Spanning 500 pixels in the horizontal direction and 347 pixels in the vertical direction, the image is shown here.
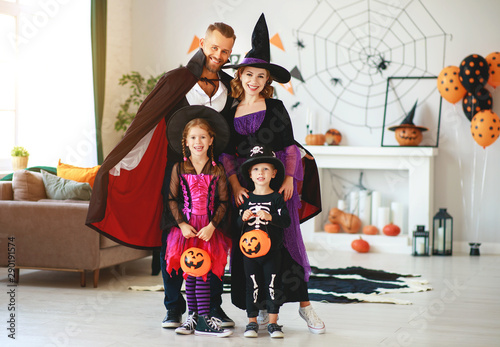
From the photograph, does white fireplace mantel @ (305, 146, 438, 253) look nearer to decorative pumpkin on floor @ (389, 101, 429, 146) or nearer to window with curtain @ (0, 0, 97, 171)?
decorative pumpkin on floor @ (389, 101, 429, 146)

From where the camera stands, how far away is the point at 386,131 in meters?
6.47

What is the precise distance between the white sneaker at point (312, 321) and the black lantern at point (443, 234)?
3193mm

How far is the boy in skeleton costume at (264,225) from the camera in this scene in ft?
9.65

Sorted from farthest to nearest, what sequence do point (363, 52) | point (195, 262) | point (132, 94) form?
1. point (132, 94)
2. point (363, 52)
3. point (195, 262)

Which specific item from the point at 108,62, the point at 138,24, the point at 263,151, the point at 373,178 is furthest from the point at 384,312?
the point at 138,24

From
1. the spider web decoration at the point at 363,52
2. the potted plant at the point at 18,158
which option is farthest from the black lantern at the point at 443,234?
the potted plant at the point at 18,158

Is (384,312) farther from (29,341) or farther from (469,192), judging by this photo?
(469,192)

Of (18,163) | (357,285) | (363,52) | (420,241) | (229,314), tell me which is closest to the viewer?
(229,314)

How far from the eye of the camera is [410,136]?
20.2ft

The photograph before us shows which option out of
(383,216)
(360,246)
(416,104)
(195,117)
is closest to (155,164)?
(195,117)

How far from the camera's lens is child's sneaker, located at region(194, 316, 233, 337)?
2988 millimetres

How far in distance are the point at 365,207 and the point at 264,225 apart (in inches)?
144

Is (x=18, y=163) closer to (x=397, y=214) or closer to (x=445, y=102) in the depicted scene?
(x=397, y=214)

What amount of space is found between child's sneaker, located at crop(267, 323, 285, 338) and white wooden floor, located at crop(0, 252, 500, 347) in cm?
3
